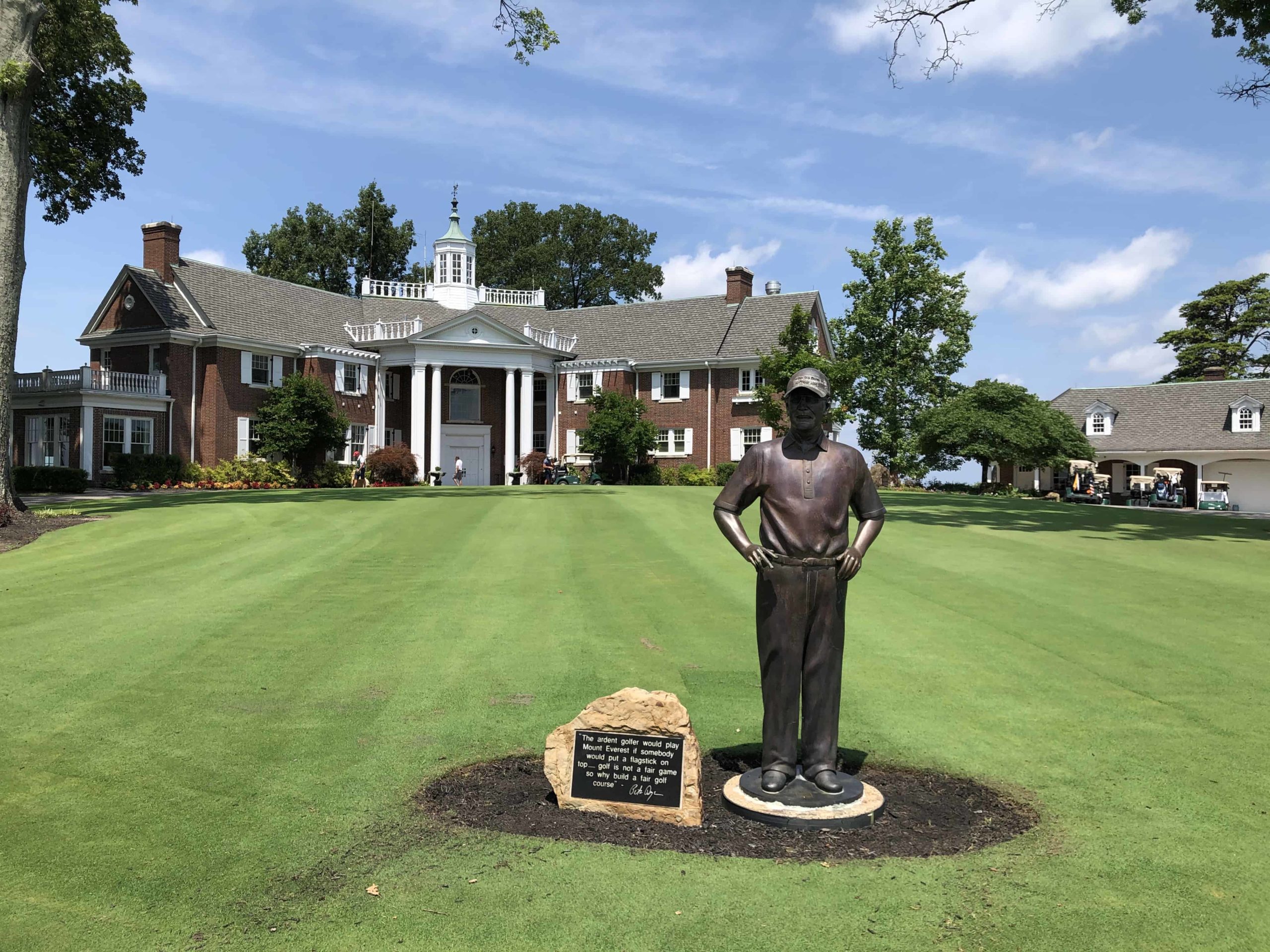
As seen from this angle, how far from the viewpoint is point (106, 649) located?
29.3 ft

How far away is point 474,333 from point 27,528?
2720cm

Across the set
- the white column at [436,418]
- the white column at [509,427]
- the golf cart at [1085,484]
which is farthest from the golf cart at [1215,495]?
the white column at [436,418]

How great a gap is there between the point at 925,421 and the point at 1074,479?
31.5ft

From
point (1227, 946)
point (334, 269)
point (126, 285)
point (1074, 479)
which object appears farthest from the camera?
point (334, 269)

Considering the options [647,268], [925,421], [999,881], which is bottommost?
[999,881]

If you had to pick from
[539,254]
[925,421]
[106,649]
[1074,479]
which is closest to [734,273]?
[925,421]

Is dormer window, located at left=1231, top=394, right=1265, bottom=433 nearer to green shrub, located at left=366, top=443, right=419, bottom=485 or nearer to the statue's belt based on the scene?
green shrub, located at left=366, top=443, right=419, bottom=485

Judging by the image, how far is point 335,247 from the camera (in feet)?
216

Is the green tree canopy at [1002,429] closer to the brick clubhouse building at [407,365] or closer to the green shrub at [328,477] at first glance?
the brick clubhouse building at [407,365]

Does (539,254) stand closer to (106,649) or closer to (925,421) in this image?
(925,421)

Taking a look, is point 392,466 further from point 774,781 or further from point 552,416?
→ point 774,781

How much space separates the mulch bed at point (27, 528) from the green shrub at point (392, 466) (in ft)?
66.0

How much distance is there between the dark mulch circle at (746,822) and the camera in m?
5.09

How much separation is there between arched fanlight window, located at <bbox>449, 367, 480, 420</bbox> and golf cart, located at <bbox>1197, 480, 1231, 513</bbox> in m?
37.1
